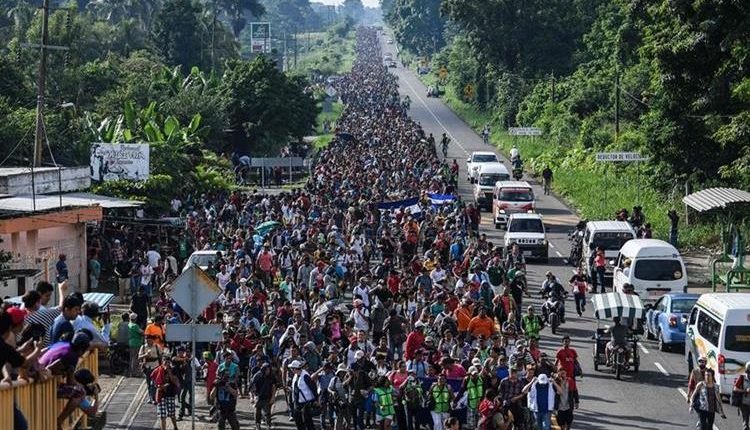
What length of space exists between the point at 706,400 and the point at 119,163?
87.0 ft

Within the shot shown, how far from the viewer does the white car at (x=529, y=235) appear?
139 feet

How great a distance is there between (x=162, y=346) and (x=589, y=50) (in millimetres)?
Result: 71178

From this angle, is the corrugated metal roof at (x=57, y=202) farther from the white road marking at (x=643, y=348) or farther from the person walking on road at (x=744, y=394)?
the person walking on road at (x=744, y=394)

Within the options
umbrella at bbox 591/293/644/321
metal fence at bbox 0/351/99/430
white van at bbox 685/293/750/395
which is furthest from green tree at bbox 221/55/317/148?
metal fence at bbox 0/351/99/430

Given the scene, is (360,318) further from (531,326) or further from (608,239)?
(608,239)

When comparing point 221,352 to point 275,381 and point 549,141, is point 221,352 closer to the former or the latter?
point 275,381

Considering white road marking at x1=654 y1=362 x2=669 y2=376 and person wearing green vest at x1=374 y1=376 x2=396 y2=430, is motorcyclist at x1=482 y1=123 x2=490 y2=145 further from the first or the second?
person wearing green vest at x1=374 y1=376 x2=396 y2=430

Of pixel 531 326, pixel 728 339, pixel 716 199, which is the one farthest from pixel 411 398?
pixel 716 199

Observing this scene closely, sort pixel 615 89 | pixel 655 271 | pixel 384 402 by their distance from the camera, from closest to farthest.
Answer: pixel 384 402 < pixel 655 271 < pixel 615 89

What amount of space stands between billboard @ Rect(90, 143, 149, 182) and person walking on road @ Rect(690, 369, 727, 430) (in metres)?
25.6

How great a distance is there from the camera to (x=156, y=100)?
220ft

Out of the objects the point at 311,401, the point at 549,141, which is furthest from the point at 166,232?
the point at 549,141

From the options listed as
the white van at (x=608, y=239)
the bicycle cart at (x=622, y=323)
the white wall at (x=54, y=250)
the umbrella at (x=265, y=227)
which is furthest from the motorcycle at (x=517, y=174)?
the bicycle cart at (x=622, y=323)

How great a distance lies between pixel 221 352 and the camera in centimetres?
2400
